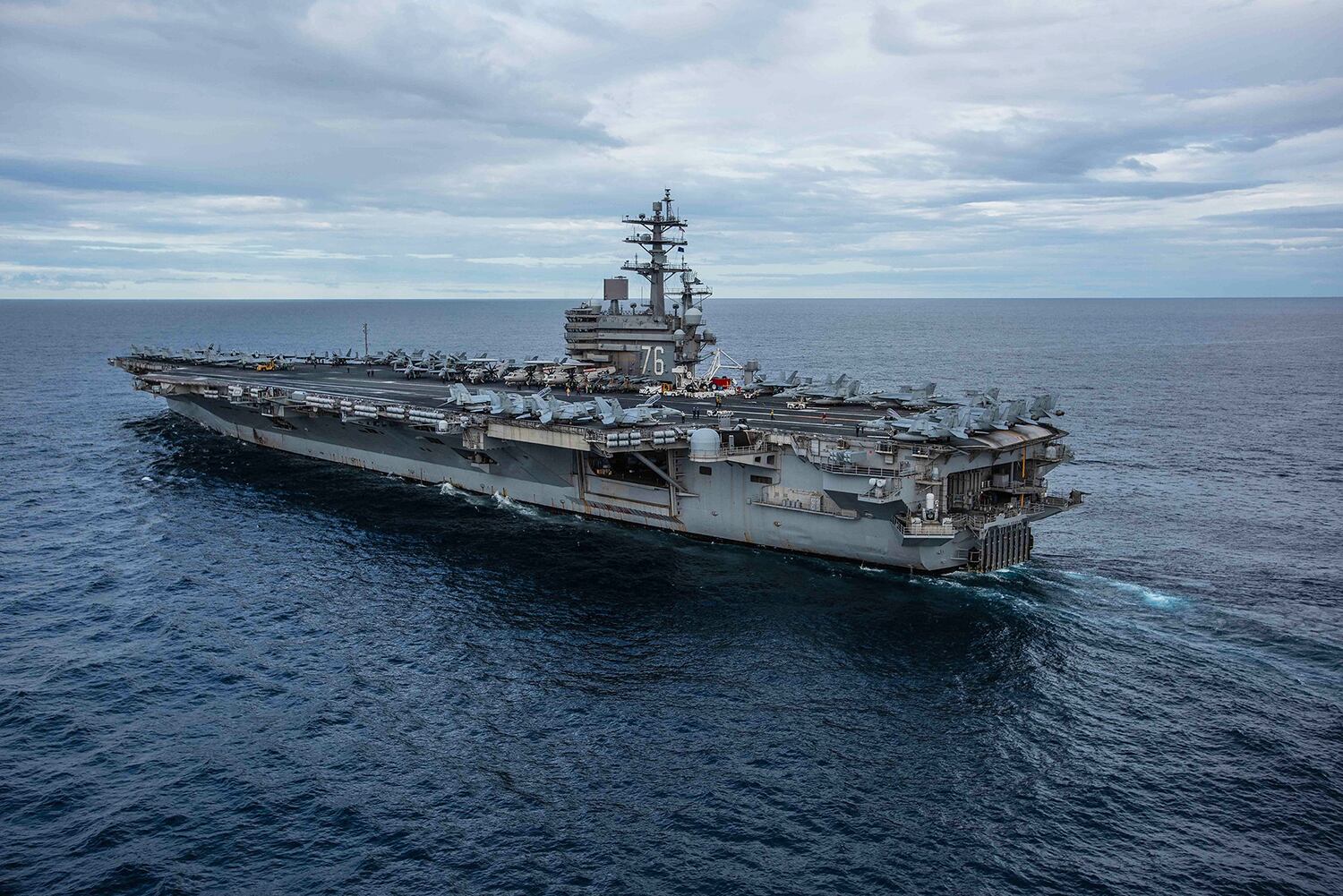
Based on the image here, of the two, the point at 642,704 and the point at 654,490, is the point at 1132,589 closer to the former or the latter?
the point at 654,490

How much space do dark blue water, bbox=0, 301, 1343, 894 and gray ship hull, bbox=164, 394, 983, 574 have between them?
813mm

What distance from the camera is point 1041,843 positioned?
559 inches

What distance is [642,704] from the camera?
A: 18703 millimetres

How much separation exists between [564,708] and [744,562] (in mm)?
10091

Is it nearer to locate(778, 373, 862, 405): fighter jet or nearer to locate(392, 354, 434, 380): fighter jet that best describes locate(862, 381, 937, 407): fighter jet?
locate(778, 373, 862, 405): fighter jet

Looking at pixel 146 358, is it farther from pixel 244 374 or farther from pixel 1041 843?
pixel 1041 843

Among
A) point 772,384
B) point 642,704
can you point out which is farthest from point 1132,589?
point 772,384

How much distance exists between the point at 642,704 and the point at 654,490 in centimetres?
1192

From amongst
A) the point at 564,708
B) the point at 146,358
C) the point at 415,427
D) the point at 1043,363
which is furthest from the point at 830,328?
the point at 564,708

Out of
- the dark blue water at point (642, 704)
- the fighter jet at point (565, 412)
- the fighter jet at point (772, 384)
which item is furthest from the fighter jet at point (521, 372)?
the fighter jet at point (565, 412)

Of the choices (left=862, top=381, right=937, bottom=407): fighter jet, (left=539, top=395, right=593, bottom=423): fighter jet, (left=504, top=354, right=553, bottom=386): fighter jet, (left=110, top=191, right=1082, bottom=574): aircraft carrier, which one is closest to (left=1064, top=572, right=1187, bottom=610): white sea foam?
(left=110, top=191, right=1082, bottom=574): aircraft carrier

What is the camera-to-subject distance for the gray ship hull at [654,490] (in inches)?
1025

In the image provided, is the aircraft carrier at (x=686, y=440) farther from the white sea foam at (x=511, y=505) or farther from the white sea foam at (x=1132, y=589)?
the white sea foam at (x=1132, y=589)

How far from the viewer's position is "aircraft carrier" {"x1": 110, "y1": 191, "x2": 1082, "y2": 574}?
25.6 m
